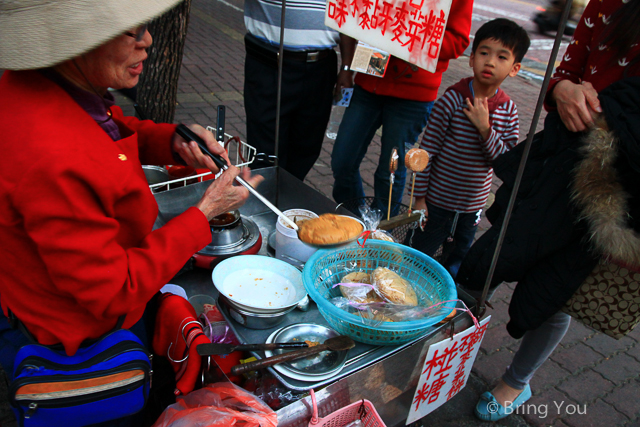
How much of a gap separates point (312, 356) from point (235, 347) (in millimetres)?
278

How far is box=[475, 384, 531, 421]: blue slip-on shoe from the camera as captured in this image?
7.51 ft

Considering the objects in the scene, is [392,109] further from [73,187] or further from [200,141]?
[73,187]

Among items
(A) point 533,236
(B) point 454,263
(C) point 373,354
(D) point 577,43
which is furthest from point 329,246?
(B) point 454,263

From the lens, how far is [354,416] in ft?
4.97

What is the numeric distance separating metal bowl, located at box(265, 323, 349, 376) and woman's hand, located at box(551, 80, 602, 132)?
122 centimetres

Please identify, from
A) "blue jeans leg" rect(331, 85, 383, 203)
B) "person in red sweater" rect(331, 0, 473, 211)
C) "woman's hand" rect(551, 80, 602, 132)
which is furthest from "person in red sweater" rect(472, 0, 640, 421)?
"blue jeans leg" rect(331, 85, 383, 203)

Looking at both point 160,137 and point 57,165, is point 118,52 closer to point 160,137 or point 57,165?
point 57,165

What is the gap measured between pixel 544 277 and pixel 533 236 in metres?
0.21

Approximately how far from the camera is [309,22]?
2.77 m

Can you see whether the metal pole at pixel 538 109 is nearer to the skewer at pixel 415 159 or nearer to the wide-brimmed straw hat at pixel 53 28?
the skewer at pixel 415 159

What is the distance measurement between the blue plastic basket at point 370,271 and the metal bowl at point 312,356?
0.24ft

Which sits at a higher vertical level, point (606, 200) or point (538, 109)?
point (538, 109)

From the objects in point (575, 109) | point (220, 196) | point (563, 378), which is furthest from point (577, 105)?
point (563, 378)

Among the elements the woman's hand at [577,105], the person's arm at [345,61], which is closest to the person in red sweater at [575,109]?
the woman's hand at [577,105]
